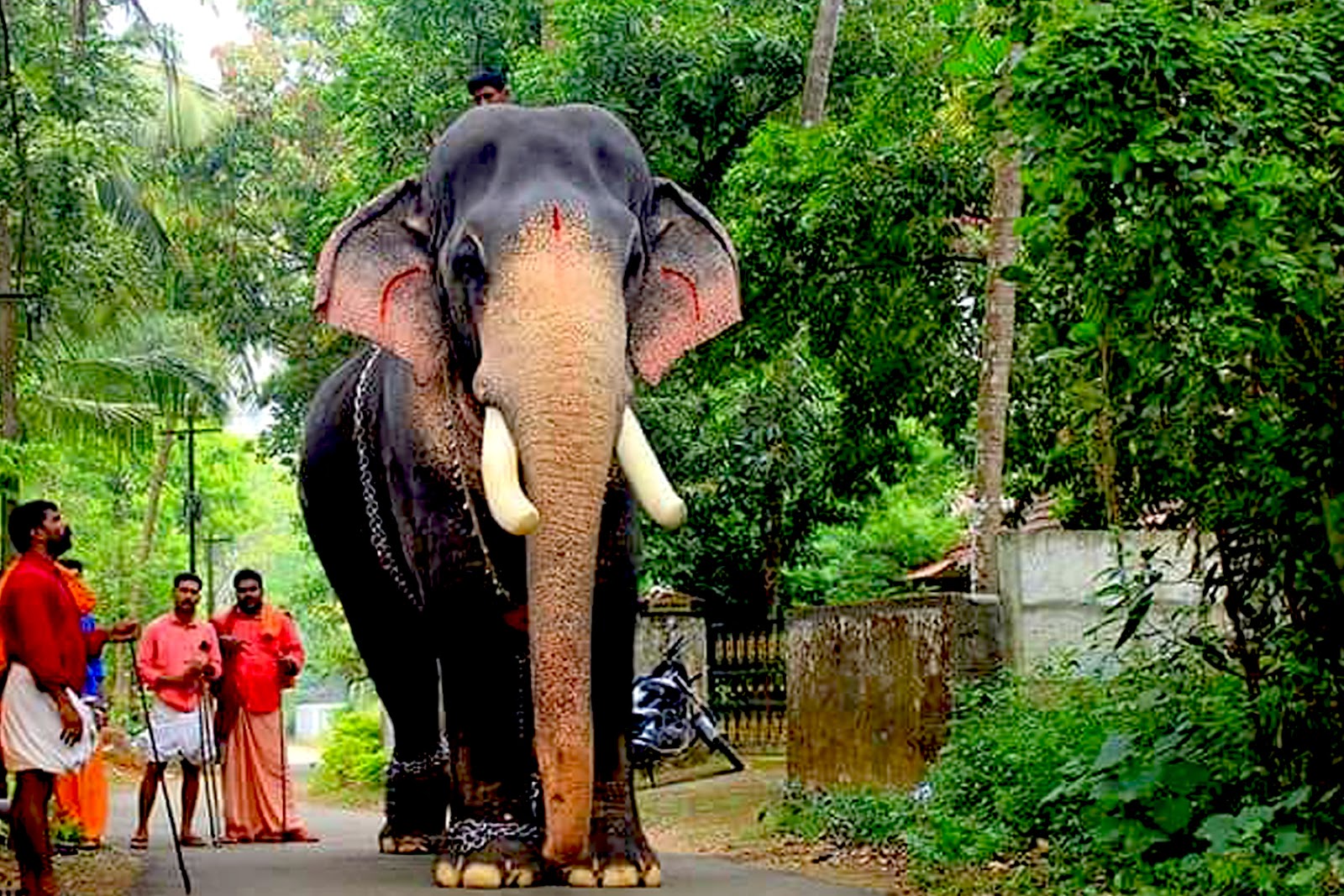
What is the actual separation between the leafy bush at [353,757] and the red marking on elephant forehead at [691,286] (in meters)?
14.6

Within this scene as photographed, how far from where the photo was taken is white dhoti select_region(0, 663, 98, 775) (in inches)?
322

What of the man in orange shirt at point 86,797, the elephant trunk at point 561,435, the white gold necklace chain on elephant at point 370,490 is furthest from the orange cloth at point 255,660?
the elephant trunk at point 561,435

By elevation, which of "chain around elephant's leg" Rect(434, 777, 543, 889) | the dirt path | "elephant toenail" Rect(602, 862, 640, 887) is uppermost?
"chain around elephant's leg" Rect(434, 777, 543, 889)

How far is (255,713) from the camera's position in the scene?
12867mm

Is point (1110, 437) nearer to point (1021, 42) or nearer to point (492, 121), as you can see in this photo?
point (1021, 42)

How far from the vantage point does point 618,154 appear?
8352 mm

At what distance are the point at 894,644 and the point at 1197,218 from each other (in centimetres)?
523

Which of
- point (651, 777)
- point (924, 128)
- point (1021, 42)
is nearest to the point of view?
point (1021, 42)

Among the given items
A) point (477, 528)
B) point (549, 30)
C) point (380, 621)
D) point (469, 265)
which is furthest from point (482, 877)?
point (549, 30)

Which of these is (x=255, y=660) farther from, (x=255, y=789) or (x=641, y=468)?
(x=641, y=468)

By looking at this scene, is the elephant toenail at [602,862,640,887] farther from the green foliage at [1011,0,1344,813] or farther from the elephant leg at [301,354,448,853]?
the elephant leg at [301,354,448,853]

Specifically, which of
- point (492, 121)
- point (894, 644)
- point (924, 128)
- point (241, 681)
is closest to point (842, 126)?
point (924, 128)

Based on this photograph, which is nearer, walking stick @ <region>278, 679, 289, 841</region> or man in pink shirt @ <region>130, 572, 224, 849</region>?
man in pink shirt @ <region>130, 572, 224, 849</region>

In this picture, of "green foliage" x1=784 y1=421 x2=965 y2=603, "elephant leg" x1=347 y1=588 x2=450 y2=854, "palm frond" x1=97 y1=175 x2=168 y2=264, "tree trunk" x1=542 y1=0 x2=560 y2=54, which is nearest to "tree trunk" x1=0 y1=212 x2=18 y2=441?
"tree trunk" x1=542 y1=0 x2=560 y2=54
